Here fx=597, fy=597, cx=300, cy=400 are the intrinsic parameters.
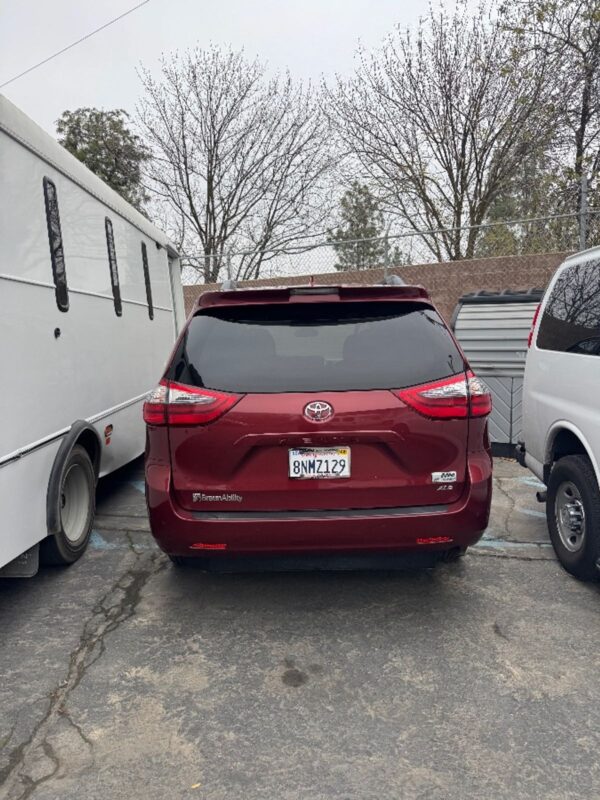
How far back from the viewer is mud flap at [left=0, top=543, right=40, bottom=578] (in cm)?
349

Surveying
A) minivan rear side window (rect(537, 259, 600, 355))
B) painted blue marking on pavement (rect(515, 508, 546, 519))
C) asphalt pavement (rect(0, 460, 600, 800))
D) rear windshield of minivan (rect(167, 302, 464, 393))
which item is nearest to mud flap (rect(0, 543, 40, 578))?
asphalt pavement (rect(0, 460, 600, 800))

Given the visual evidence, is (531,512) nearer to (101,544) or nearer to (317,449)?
(317,449)

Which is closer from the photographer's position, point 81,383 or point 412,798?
point 412,798

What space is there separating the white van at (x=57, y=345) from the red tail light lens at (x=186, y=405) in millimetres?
840

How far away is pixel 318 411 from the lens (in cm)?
289

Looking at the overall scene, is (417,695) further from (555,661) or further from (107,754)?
(107,754)

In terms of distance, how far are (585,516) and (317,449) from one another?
69.9 inches

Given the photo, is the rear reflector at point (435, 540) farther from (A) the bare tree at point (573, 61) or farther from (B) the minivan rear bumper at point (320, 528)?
(A) the bare tree at point (573, 61)

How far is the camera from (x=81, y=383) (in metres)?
4.30

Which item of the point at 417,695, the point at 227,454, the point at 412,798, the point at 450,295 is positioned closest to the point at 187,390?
the point at 227,454

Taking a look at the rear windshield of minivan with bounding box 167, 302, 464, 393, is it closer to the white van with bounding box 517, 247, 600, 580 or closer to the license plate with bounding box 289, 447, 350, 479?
the license plate with bounding box 289, 447, 350, 479

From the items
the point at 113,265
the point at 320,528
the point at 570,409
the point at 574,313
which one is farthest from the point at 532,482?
the point at 113,265

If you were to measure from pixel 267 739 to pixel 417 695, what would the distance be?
0.69 metres

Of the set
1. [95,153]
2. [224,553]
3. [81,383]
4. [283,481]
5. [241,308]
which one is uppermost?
[95,153]
